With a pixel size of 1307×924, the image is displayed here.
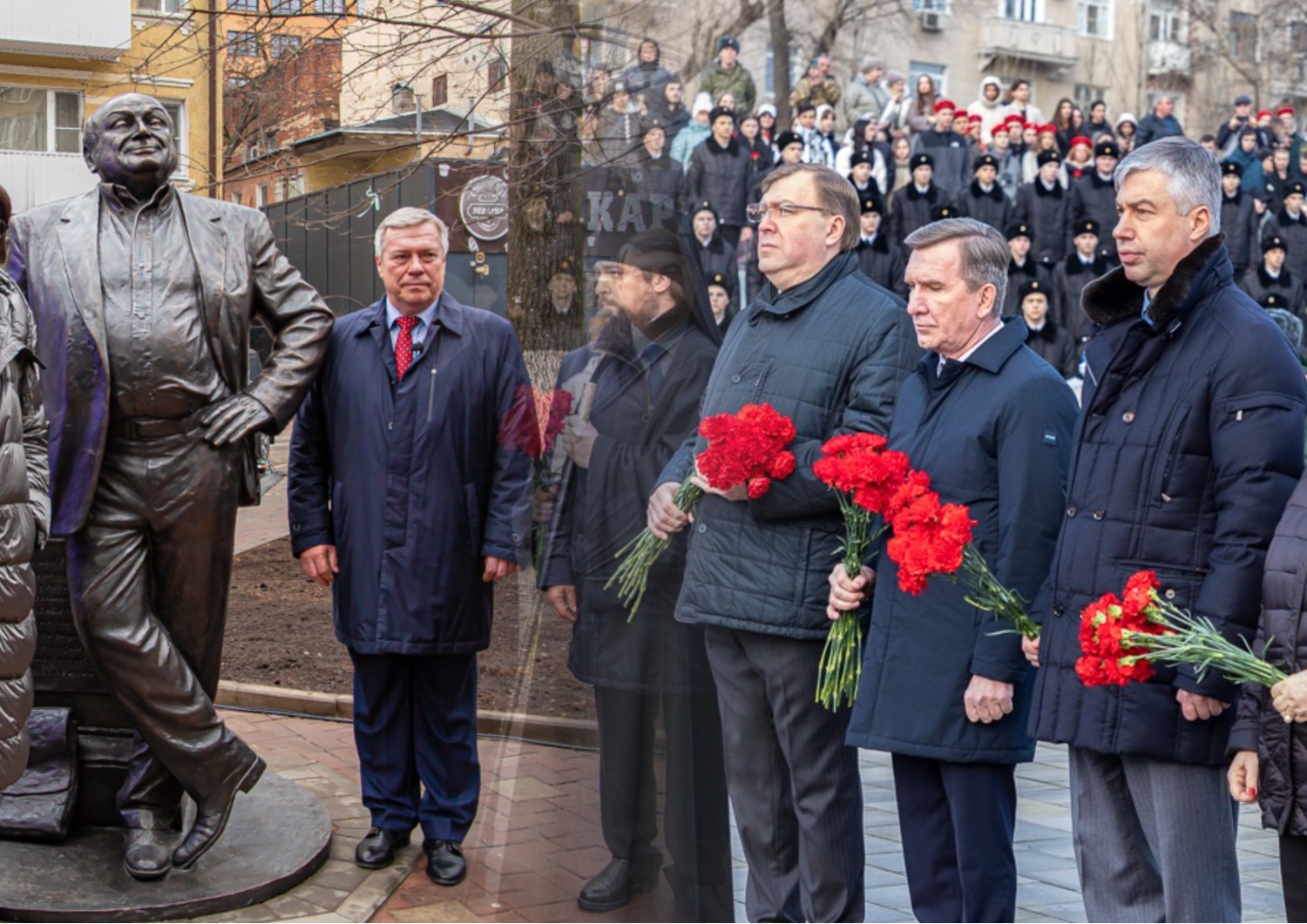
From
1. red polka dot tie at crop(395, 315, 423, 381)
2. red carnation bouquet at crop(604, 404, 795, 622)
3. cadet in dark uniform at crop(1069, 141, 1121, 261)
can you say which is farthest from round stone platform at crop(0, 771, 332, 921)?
cadet in dark uniform at crop(1069, 141, 1121, 261)

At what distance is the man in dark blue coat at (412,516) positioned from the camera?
491cm

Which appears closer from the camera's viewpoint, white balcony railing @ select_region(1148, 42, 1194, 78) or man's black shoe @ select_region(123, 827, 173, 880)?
man's black shoe @ select_region(123, 827, 173, 880)

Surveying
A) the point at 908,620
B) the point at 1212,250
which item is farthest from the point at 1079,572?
the point at 1212,250

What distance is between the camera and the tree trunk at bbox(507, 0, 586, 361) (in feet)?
7.07

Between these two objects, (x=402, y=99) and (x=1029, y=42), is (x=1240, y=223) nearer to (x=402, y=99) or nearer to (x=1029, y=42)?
(x=402, y=99)

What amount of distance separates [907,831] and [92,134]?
280 centimetres

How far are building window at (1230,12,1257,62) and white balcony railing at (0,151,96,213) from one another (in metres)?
30.5

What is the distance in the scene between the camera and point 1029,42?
151 ft

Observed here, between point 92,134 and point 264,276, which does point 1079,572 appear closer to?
point 264,276

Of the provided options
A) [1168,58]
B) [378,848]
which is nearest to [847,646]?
[378,848]

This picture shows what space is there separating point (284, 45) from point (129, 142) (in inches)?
193

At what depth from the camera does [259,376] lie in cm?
482

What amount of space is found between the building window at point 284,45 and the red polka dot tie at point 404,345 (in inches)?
183

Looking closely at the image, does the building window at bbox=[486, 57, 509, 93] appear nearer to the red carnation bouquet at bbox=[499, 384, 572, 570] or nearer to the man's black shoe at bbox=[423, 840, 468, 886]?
the man's black shoe at bbox=[423, 840, 468, 886]
